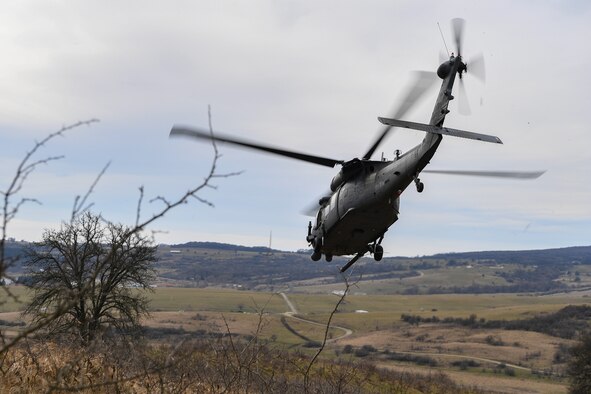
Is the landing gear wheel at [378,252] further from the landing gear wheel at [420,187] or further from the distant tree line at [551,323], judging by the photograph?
the distant tree line at [551,323]

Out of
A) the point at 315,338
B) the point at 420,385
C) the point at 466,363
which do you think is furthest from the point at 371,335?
the point at 420,385

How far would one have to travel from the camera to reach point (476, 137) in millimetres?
15219

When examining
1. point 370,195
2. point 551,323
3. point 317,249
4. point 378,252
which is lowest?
point 551,323

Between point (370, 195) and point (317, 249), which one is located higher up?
point (370, 195)

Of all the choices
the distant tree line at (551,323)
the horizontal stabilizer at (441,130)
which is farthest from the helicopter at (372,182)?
the distant tree line at (551,323)

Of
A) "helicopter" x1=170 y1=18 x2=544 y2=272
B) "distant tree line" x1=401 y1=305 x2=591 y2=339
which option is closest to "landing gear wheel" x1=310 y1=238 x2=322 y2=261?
"helicopter" x1=170 y1=18 x2=544 y2=272

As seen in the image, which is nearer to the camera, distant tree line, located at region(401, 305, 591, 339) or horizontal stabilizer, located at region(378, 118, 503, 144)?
horizontal stabilizer, located at region(378, 118, 503, 144)

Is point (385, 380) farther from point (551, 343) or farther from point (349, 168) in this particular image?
point (551, 343)

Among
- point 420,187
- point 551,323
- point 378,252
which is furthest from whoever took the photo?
point 551,323

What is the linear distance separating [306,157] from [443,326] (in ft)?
457

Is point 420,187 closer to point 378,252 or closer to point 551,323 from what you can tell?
point 378,252

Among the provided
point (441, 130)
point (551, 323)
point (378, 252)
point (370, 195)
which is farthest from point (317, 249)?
point (551, 323)

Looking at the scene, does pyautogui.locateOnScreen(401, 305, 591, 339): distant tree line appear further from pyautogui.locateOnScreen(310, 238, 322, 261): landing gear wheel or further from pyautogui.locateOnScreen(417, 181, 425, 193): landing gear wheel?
pyautogui.locateOnScreen(417, 181, 425, 193): landing gear wheel

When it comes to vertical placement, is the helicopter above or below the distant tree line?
above
